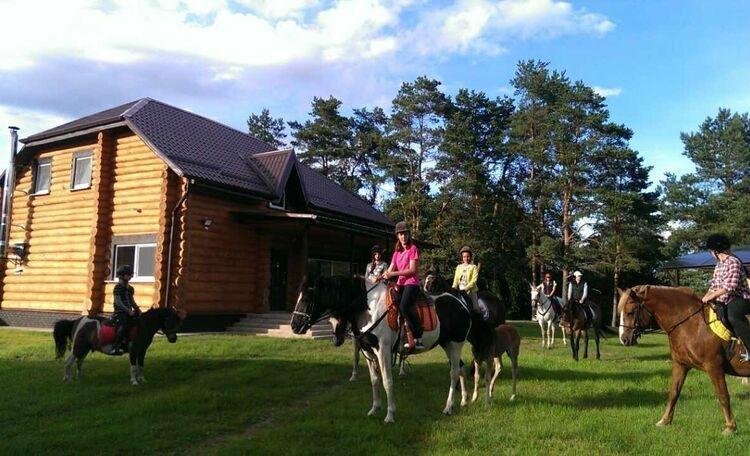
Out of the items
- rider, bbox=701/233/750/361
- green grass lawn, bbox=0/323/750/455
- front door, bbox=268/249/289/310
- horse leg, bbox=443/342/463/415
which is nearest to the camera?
green grass lawn, bbox=0/323/750/455

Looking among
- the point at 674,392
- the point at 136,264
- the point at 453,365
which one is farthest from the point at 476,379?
the point at 136,264

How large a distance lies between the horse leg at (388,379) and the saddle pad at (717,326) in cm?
410

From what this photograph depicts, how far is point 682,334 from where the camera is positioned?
24.5 feet

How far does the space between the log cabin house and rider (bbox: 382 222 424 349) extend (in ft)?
30.8

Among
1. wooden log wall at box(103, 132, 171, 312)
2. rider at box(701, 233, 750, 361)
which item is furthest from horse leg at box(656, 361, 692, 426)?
wooden log wall at box(103, 132, 171, 312)

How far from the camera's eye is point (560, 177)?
1421 inches

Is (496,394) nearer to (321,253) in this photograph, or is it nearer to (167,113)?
(321,253)

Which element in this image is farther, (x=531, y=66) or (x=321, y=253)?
(x=531, y=66)

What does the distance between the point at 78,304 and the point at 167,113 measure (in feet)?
23.8

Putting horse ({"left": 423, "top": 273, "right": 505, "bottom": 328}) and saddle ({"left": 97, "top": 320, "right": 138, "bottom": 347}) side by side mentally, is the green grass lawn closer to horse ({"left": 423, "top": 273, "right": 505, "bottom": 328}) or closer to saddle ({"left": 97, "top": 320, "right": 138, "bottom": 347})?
saddle ({"left": 97, "top": 320, "right": 138, "bottom": 347})

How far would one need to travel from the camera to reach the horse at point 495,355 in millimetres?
8664

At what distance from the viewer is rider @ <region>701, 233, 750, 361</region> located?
691 cm

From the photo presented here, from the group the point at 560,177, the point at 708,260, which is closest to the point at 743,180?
the point at 560,177

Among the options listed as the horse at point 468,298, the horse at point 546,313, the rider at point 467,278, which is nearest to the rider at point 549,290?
the horse at point 546,313
